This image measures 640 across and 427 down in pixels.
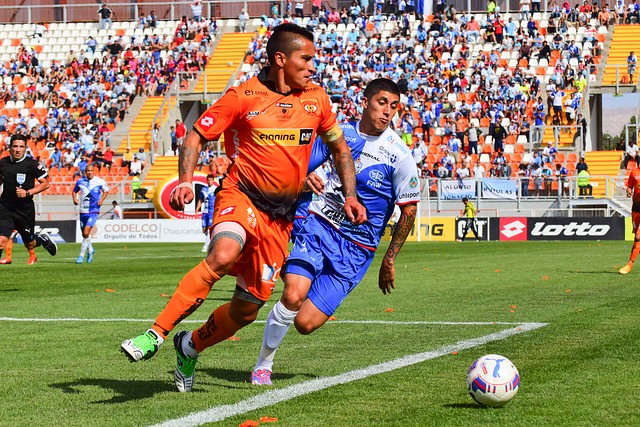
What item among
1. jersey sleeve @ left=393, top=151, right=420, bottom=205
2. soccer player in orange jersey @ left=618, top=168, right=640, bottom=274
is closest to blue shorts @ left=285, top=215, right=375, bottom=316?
jersey sleeve @ left=393, top=151, right=420, bottom=205

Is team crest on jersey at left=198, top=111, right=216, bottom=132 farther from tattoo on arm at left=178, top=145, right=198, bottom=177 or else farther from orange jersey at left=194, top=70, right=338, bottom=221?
tattoo on arm at left=178, top=145, right=198, bottom=177

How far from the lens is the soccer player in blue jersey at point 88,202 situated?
27.1 meters

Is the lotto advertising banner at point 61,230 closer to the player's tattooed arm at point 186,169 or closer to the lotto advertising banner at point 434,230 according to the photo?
the lotto advertising banner at point 434,230

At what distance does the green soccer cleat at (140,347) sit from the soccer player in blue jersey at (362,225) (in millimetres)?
1599

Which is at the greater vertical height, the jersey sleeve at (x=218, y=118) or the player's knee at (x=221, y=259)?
the jersey sleeve at (x=218, y=118)

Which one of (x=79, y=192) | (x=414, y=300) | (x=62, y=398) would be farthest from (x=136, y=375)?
(x=79, y=192)

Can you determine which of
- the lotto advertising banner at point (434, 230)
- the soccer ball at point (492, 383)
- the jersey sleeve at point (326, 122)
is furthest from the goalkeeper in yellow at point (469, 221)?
the soccer ball at point (492, 383)

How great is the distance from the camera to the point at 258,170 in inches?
292

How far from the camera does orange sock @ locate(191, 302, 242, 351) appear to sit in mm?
Answer: 7316

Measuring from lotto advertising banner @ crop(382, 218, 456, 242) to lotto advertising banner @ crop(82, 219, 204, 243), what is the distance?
322 inches

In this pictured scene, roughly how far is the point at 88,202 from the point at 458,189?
62.8 feet

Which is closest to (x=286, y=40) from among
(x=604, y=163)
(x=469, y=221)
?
(x=469, y=221)

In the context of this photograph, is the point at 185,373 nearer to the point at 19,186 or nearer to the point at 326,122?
the point at 326,122

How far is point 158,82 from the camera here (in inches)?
2221
